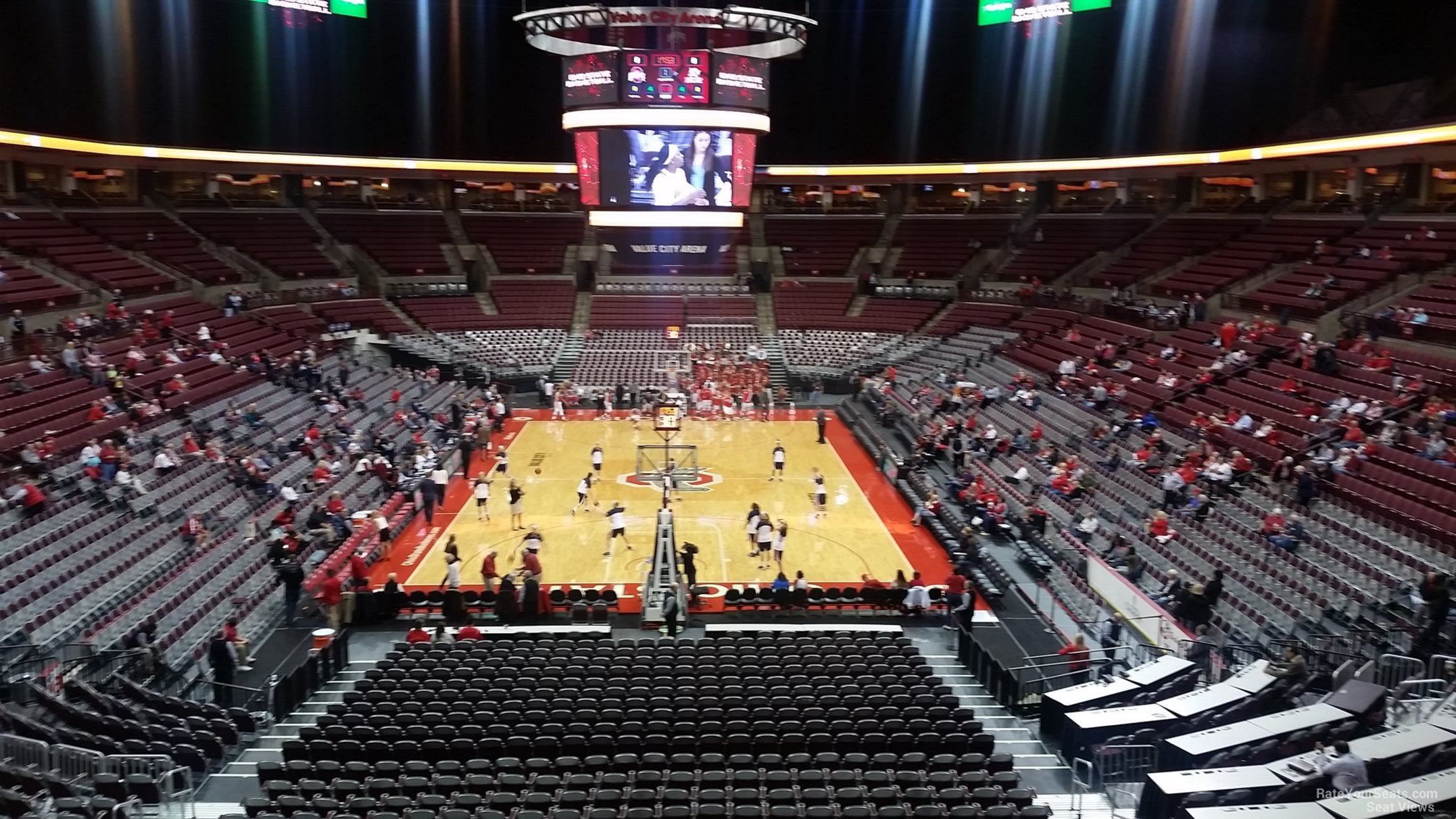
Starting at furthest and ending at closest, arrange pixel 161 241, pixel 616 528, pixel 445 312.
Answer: pixel 445 312 → pixel 161 241 → pixel 616 528

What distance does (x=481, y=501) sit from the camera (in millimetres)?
22078

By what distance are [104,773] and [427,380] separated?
26388mm

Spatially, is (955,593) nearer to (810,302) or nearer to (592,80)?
(592,80)

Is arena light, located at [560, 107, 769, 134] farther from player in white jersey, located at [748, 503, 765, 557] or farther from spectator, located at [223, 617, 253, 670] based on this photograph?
→ spectator, located at [223, 617, 253, 670]

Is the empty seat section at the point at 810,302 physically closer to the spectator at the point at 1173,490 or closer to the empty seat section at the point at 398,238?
the empty seat section at the point at 398,238

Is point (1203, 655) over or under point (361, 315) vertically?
under

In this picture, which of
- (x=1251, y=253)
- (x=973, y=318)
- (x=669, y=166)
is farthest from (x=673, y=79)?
(x=1251, y=253)

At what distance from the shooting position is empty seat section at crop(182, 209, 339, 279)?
39.4 m

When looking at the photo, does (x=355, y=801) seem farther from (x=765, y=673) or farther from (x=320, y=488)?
(x=320, y=488)

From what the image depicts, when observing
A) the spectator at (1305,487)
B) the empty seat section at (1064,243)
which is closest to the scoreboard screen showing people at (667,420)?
the spectator at (1305,487)

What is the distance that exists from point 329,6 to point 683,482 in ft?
86.2

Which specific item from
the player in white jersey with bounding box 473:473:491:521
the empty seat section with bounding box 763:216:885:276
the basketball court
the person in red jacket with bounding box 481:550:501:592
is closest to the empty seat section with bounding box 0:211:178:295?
the basketball court

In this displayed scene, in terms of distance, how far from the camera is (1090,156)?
38.2m

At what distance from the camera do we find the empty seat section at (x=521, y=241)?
4700 centimetres
